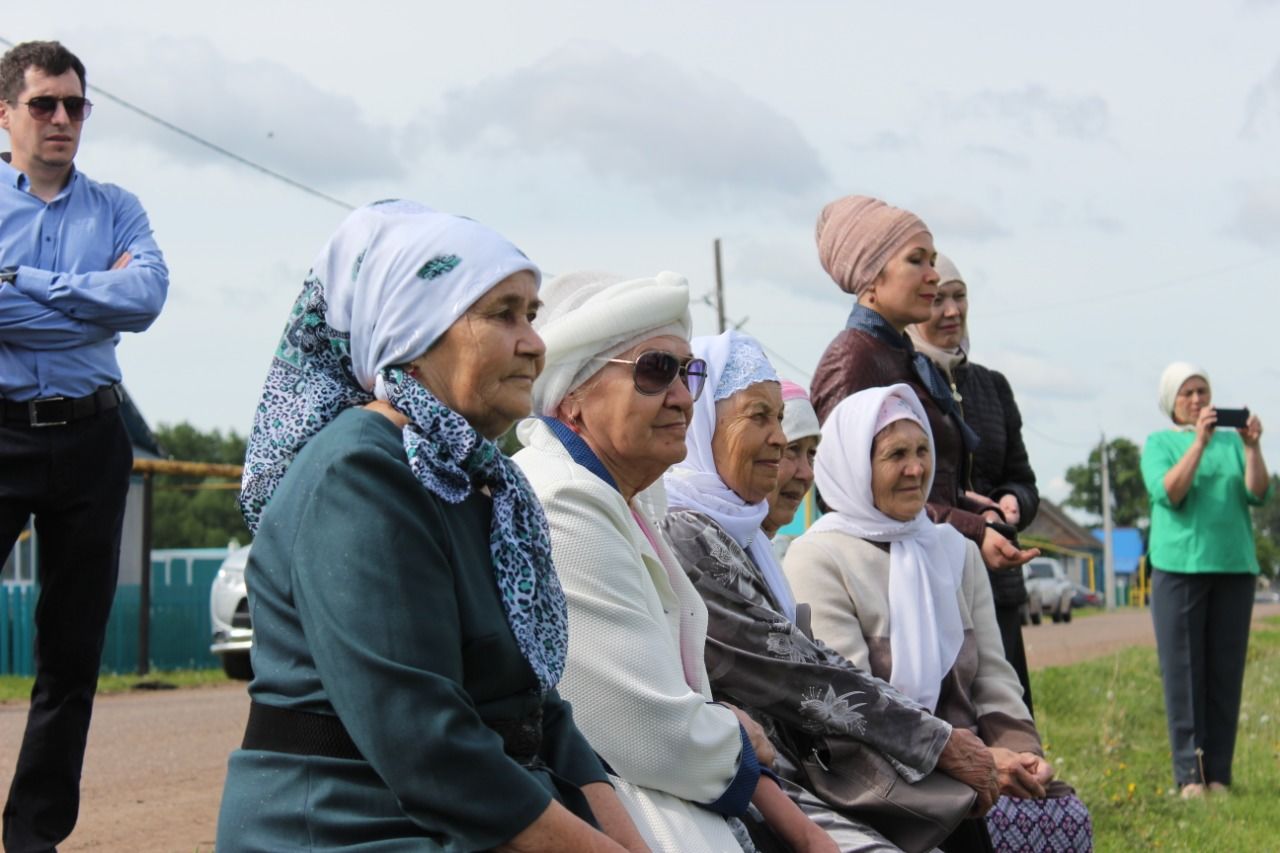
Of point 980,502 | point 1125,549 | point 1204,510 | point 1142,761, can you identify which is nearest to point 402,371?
point 980,502

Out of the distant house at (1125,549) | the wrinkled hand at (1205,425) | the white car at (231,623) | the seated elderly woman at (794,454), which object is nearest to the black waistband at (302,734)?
the seated elderly woman at (794,454)

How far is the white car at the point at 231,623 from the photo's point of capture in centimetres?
1623

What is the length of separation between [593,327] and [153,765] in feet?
17.8

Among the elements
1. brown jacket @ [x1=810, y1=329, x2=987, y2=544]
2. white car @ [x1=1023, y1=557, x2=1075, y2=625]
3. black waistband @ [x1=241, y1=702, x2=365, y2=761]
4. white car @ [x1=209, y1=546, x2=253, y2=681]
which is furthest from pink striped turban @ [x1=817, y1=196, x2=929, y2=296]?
white car @ [x1=1023, y1=557, x2=1075, y2=625]

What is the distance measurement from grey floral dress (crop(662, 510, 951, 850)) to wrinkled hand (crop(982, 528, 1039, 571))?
129 cm

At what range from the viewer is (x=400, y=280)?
104 inches

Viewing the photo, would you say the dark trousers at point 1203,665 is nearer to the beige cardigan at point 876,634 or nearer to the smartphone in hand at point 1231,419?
the smartphone in hand at point 1231,419

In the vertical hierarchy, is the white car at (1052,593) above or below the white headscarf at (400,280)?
below

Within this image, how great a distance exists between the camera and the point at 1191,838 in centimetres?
670

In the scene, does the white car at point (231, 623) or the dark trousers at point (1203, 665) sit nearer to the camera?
the dark trousers at point (1203, 665)

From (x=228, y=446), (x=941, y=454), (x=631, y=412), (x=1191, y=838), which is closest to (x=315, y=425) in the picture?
(x=631, y=412)

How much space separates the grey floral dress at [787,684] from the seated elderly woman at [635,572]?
29cm

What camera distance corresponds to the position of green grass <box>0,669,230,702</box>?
1404 centimetres

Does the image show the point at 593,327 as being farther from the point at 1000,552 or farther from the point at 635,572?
the point at 1000,552
